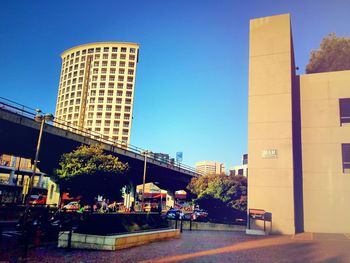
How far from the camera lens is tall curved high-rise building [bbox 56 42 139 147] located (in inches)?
4104

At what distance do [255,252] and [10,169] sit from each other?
259ft

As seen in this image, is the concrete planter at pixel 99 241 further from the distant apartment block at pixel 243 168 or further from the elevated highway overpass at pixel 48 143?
the distant apartment block at pixel 243 168

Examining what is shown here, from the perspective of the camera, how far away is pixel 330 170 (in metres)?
27.2

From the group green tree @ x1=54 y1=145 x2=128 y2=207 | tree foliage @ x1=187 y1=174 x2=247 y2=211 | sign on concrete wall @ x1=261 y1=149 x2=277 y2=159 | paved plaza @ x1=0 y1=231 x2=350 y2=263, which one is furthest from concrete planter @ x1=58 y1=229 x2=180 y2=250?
tree foliage @ x1=187 y1=174 x2=247 y2=211

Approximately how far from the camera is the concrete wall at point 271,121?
26.2 m

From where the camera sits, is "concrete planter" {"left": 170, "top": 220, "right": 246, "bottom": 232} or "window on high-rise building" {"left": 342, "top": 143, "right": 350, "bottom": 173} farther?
"concrete planter" {"left": 170, "top": 220, "right": 246, "bottom": 232}

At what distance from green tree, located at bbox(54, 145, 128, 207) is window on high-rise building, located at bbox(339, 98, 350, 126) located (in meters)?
24.6

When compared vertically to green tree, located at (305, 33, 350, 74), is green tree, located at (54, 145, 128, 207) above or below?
below

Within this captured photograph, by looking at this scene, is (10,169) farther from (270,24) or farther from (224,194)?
(270,24)

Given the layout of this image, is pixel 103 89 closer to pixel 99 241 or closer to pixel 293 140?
pixel 293 140

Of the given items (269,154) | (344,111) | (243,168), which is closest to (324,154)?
(269,154)

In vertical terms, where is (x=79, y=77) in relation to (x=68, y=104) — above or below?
above

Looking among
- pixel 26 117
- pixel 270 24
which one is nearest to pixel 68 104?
pixel 26 117

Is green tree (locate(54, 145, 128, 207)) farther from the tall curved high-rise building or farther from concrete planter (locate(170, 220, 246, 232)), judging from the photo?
the tall curved high-rise building
